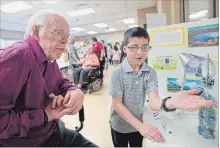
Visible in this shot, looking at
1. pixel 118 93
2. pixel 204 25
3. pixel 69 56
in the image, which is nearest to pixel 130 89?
pixel 118 93

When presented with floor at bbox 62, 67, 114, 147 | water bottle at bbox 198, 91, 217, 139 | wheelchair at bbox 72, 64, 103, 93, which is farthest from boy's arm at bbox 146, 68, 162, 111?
wheelchair at bbox 72, 64, 103, 93

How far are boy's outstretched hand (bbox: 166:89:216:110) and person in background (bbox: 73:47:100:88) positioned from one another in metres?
3.69

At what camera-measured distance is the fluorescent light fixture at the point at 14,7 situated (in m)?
5.18

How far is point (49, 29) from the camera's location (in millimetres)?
784

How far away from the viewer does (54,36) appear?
2.59 ft

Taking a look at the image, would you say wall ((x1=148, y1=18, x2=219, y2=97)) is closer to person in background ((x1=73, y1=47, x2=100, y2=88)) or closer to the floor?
the floor

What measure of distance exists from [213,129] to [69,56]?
507 cm

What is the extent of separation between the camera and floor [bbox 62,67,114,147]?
225 centimetres

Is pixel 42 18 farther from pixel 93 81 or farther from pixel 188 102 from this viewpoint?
pixel 93 81

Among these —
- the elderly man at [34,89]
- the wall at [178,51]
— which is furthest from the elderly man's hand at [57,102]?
the wall at [178,51]

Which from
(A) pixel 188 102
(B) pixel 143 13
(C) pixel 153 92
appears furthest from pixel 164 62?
(B) pixel 143 13

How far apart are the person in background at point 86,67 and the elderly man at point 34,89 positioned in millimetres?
3414

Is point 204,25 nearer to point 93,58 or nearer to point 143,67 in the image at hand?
point 143,67

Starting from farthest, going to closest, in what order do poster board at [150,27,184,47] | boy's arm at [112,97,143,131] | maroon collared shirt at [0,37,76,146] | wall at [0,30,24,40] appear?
wall at [0,30,24,40] → poster board at [150,27,184,47] → boy's arm at [112,97,143,131] → maroon collared shirt at [0,37,76,146]
